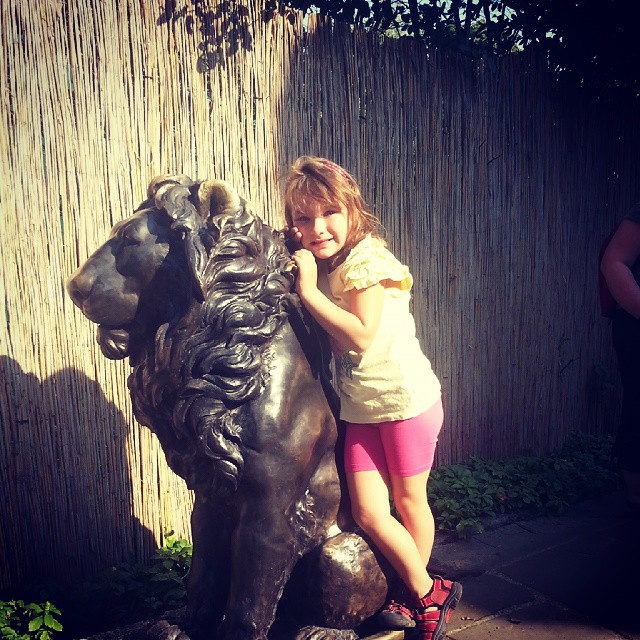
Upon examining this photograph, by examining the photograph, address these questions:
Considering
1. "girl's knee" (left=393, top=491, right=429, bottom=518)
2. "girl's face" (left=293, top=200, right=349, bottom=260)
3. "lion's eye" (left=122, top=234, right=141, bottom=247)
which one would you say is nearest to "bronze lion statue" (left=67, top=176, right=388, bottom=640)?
"lion's eye" (left=122, top=234, right=141, bottom=247)

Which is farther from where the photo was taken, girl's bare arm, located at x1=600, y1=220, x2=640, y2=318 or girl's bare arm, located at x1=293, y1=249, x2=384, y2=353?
girl's bare arm, located at x1=600, y1=220, x2=640, y2=318

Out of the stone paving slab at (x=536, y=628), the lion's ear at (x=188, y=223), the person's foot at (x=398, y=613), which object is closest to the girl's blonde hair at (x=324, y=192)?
the lion's ear at (x=188, y=223)

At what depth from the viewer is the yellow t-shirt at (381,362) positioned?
1992mm

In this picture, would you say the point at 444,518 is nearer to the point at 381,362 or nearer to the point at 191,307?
the point at 381,362

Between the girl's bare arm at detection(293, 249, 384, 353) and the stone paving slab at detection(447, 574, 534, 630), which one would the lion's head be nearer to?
the girl's bare arm at detection(293, 249, 384, 353)

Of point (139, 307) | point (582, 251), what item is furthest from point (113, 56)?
point (582, 251)

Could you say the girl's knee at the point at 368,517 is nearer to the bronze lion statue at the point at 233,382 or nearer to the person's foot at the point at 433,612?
the bronze lion statue at the point at 233,382

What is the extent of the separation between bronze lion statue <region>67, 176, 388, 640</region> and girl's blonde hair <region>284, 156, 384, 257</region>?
0.62 ft

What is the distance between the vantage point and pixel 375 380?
2000mm

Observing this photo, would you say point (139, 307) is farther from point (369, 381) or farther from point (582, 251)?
point (582, 251)

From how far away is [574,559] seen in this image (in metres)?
3.12

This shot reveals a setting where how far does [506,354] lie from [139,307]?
3271mm

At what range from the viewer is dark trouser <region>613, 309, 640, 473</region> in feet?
9.89

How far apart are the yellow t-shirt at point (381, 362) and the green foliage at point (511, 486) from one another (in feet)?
5.94
